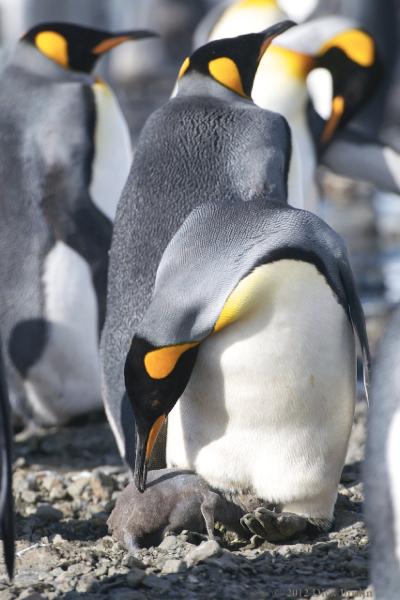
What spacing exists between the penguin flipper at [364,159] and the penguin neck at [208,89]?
1422mm

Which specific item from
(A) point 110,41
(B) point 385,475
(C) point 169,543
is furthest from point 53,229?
(B) point 385,475

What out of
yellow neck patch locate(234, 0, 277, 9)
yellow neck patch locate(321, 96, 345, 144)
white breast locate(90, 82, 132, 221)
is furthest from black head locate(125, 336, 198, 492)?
yellow neck patch locate(234, 0, 277, 9)

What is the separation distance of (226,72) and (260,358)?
1104 mm

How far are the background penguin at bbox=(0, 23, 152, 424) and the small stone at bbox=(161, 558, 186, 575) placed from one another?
7.50ft

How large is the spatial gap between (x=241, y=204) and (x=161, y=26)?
15.1 meters

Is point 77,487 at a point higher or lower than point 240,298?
lower

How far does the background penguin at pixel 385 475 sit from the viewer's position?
2.81 metres

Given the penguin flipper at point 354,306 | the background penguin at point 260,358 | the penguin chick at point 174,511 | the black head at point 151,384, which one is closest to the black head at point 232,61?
the background penguin at point 260,358

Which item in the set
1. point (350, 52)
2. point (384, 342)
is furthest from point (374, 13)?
point (384, 342)

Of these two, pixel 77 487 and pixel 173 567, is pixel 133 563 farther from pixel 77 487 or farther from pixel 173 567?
pixel 77 487

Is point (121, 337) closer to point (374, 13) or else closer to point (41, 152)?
point (41, 152)

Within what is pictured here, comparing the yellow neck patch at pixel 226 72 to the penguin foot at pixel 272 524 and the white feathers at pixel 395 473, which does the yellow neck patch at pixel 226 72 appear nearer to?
the penguin foot at pixel 272 524

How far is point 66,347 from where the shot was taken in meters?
5.49

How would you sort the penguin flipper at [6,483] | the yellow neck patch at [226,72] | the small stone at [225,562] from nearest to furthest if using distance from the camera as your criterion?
the penguin flipper at [6,483], the small stone at [225,562], the yellow neck patch at [226,72]
